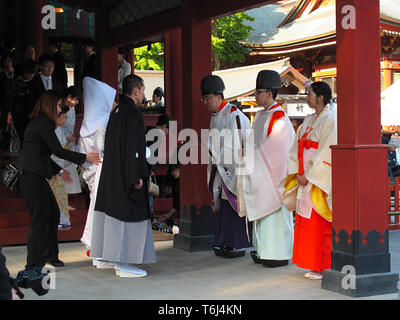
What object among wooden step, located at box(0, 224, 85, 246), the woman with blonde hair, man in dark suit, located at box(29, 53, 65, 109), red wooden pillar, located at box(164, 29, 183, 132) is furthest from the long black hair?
red wooden pillar, located at box(164, 29, 183, 132)

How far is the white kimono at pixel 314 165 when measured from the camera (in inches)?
229

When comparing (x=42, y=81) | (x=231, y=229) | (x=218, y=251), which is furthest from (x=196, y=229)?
(x=42, y=81)

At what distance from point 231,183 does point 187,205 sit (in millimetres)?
941

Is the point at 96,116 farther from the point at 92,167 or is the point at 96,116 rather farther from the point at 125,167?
the point at 125,167

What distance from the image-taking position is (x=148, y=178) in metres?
6.32

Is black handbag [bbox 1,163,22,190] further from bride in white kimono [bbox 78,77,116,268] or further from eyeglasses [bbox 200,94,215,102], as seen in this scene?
eyeglasses [bbox 200,94,215,102]

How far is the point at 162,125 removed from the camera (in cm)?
988

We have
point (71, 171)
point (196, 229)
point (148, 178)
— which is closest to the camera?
point (148, 178)

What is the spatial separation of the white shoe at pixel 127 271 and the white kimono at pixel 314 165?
1.64 m

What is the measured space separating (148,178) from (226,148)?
1.15 meters

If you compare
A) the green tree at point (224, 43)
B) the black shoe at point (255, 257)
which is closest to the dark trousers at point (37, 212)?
the black shoe at point (255, 257)

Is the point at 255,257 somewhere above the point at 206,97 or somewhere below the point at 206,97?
below

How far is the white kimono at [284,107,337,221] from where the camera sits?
5.82 m
